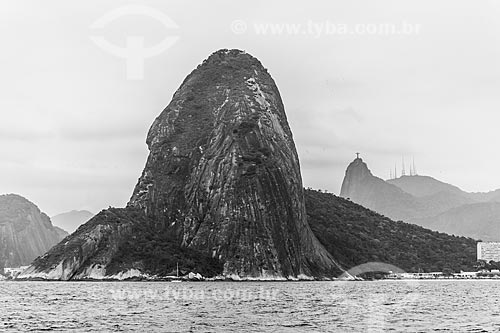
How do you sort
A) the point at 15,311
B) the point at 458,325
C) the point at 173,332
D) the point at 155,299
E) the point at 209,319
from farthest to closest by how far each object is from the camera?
1. the point at 155,299
2. the point at 15,311
3. the point at 209,319
4. the point at 458,325
5. the point at 173,332

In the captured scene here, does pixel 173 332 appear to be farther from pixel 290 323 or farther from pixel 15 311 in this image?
pixel 15 311

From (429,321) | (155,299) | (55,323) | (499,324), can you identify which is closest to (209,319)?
(55,323)

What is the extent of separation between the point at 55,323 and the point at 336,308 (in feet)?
130

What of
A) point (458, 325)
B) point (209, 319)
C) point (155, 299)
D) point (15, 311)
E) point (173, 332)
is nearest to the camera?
point (173, 332)

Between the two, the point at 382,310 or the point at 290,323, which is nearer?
the point at 290,323

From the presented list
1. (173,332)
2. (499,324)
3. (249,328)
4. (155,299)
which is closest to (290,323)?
(249,328)

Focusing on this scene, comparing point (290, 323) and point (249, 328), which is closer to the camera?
point (249, 328)

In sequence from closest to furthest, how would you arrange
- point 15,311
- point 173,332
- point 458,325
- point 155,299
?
point 173,332, point 458,325, point 15,311, point 155,299

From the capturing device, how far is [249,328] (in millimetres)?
76125

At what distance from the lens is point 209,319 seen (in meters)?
86.9

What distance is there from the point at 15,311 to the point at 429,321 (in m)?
50.5

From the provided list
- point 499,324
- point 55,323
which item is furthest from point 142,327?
point 499,324

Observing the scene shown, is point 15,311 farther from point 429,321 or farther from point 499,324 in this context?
point 499,324

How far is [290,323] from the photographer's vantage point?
81.2m
